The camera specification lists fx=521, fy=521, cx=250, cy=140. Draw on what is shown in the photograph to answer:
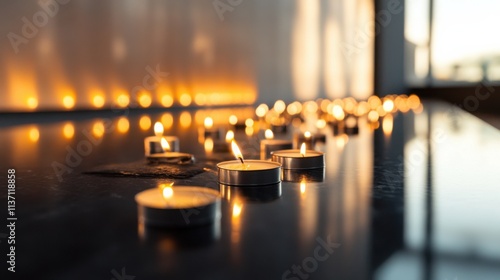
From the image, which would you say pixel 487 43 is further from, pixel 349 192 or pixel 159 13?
pixel 349 192

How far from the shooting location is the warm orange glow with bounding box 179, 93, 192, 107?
460cm

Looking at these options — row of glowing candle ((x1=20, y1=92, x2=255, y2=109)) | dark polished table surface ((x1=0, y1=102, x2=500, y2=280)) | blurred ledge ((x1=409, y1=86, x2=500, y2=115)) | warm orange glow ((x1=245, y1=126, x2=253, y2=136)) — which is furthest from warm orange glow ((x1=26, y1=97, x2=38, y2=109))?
blurred ledge ((x1=409, y1=86, x2=500, y2=115))

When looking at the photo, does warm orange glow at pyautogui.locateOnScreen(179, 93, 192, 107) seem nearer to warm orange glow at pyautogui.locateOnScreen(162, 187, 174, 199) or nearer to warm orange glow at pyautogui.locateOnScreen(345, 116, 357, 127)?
warm orange glow at pyautogui.locateOnScreen(345, 116, 357, 127)

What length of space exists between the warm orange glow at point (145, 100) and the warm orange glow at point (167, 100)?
16cm

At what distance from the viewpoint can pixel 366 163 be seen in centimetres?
129

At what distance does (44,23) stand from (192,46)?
59.4 inches

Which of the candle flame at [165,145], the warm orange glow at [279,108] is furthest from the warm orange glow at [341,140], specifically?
the warm orange glow at [279,108]

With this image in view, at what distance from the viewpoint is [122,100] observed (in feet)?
13.1

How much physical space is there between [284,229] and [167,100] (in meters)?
3.94

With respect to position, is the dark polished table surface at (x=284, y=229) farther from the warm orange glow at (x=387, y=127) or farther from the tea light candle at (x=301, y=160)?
the warm orange glow at (x=387, y=127)

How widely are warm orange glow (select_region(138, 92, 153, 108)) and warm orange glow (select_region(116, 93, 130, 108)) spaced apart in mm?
135

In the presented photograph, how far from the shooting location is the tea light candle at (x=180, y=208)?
615mm

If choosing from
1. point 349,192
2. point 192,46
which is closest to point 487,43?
point 192,46

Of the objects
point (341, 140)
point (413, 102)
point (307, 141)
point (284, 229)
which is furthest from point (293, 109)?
point (284, 229)
